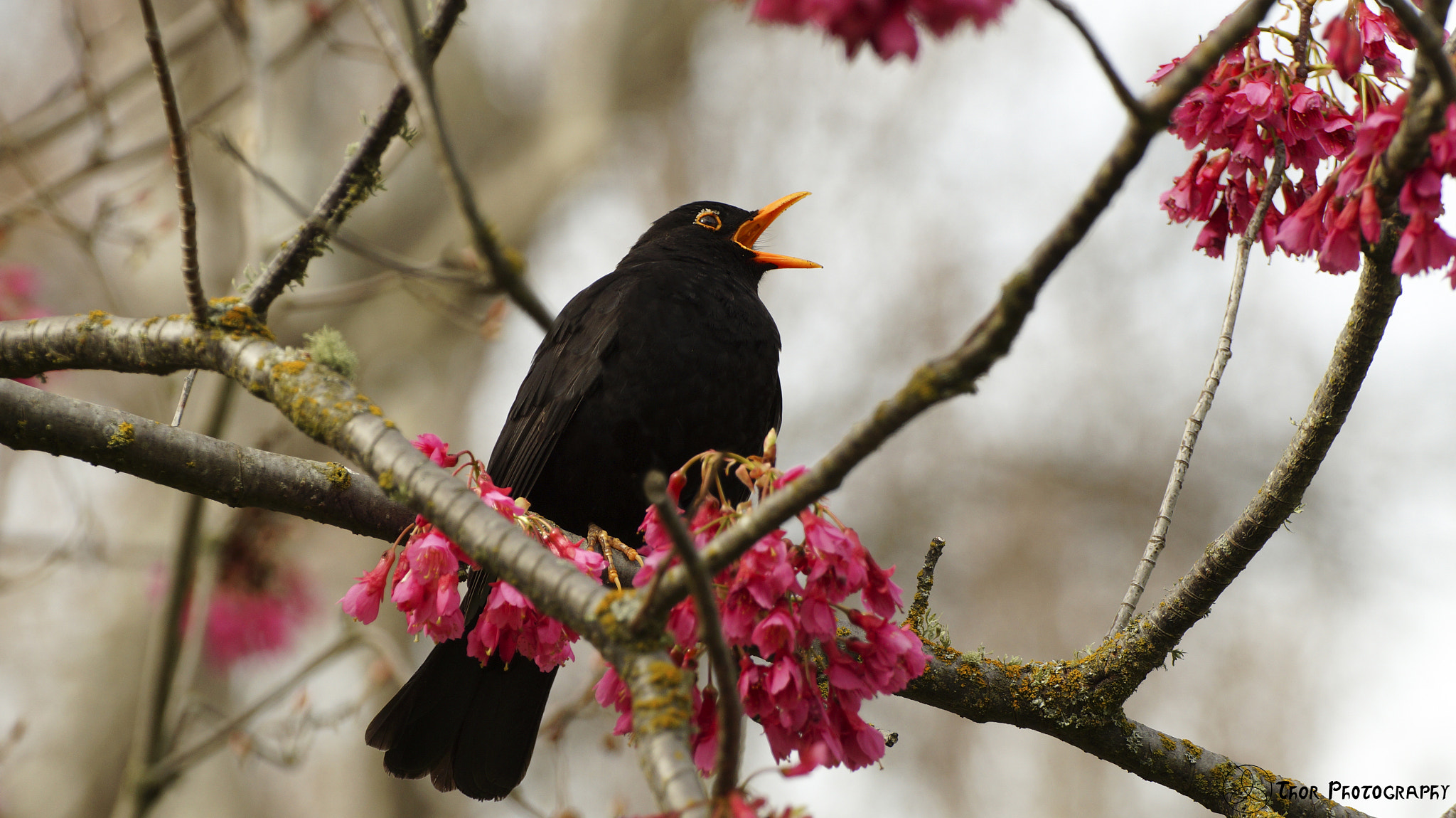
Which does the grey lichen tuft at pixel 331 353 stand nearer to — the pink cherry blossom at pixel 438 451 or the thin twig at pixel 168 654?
the pink cherry blossom at pixel 438 451

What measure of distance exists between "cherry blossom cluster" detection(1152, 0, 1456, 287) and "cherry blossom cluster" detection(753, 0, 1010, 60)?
0.82 meters

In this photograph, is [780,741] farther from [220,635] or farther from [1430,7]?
[220,635]

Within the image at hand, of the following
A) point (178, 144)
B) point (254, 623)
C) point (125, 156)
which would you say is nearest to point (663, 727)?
point (178, 144)

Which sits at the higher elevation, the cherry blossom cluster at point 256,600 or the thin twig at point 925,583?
the cherry blossom cluster at point 256,600

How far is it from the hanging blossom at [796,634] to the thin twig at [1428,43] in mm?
876

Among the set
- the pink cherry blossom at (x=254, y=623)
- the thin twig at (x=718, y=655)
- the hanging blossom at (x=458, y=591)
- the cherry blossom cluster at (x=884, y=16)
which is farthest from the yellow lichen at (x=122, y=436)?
the pink cherry blossom at (x=254, y=623)

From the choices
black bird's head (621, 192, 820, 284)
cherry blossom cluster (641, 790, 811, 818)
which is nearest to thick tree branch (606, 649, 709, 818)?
cherry blossom cluster (641, 790, 811, 818)

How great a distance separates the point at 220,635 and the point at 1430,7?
18.5 feet

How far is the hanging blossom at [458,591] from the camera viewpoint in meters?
1.76

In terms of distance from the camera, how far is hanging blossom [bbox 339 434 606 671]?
1760mm

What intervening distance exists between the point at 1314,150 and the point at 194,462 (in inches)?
83.0

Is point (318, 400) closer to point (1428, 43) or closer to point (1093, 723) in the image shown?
point (1428, 43)

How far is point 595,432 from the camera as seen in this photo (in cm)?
302

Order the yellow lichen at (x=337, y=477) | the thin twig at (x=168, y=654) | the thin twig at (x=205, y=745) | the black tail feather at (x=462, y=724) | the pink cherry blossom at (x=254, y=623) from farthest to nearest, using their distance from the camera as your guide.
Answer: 1. the pink cherry blossom at (x=254, y=623)
2. the thin twig at (x=168, y=654)
3. the thin twig at (x=205, y=745)
4. the black tail feather at (x=462, y=724)
5. the yellow lichen at (x=337, y=477)
